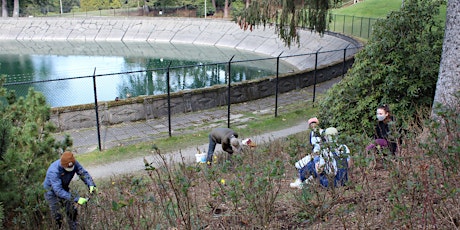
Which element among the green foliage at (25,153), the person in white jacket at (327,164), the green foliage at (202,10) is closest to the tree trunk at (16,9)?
the green foliage at (202,10)

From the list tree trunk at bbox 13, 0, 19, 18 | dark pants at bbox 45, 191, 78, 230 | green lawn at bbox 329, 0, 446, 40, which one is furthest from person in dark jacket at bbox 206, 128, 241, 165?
tree trunk at bbox 13, 0, 19, 18

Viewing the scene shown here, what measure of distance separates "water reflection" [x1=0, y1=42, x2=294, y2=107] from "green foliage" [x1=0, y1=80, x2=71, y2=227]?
22.7 ft

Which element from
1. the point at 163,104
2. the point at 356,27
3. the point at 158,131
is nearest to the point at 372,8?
the point at 356,27

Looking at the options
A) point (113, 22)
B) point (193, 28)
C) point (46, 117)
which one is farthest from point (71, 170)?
point (113, 22)

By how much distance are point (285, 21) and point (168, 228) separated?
12182 mm

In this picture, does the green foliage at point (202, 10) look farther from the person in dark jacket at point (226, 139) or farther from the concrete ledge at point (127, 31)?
the person in dark jacket at point (226, 139)

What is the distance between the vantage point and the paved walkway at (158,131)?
10462 millimetres

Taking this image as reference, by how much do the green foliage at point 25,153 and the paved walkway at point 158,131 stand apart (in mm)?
3075

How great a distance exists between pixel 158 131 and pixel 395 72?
6885 millimetres

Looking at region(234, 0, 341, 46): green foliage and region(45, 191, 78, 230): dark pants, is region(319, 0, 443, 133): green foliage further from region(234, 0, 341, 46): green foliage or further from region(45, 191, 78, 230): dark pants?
region(234, 0, 341, 46): green foliage

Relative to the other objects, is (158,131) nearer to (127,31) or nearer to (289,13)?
(289,13)

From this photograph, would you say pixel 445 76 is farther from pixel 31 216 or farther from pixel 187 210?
pixel 31 216

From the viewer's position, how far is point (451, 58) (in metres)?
8.08

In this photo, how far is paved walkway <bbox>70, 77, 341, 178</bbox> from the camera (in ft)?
34.3
